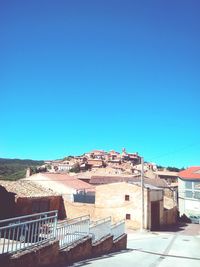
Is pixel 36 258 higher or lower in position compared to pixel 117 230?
lower

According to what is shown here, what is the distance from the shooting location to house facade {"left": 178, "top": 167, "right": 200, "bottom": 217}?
4878cm

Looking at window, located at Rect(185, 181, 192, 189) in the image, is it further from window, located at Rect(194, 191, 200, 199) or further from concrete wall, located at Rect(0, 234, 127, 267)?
concrete wall, located at Rect(0, 234, 127, 267)

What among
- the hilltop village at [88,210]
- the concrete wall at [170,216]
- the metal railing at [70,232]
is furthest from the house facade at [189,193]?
the metal railing at [70,232]

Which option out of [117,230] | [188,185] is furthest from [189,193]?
[117,230]

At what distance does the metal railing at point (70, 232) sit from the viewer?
11.2 m

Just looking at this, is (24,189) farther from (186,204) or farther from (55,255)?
(186,204)

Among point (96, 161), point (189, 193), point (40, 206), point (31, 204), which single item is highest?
point (96, 161)

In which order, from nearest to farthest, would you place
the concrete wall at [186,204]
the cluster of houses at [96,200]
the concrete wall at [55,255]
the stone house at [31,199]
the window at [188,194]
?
the concrete wall at [55,255] < the stone house at [31,199] < the cluster of houses at [96,200] < the concrete wall at [186,204] < the window at [188,194]

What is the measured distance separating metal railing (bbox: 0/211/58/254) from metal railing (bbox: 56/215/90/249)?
1.59ft

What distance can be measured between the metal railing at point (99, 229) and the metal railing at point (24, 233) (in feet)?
11.7

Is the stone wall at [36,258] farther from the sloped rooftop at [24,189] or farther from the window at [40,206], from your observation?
the window at [40,206]

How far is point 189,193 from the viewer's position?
50.1m

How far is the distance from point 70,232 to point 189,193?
1637 inches

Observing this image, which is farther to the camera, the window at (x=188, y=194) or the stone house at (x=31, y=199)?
the window at (x=188, y=194)
